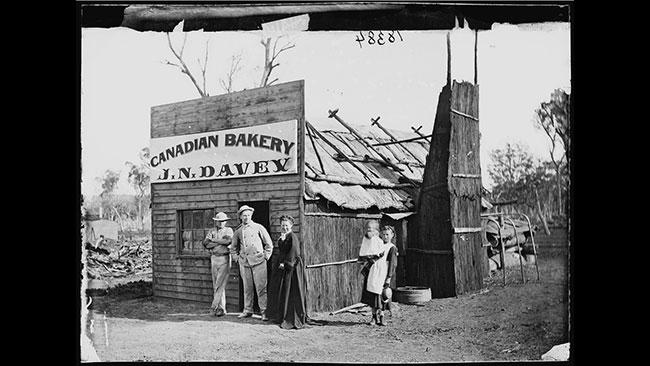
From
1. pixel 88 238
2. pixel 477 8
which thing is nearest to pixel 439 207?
pixel 477 8

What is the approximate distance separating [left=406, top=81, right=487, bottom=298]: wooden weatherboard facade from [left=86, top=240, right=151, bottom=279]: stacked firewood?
3637mm

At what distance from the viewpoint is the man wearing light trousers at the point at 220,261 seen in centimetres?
891

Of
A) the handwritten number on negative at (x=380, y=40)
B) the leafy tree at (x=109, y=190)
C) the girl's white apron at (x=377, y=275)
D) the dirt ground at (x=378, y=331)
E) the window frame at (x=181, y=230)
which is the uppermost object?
the handwritten number on negative at (x=380, y=40)

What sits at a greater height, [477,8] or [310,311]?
[477,8]

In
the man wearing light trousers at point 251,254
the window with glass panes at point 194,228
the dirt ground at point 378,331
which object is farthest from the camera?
the window with glass panes at point 194,228

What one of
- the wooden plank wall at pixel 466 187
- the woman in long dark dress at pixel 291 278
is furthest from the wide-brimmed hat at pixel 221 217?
the wooden plank wall at pixel 466 187

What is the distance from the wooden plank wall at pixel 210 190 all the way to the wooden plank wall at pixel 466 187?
6.57 feet

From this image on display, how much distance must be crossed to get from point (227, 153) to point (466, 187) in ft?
10.5

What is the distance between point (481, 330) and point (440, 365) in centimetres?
71

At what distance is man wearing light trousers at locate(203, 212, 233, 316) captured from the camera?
8.91m

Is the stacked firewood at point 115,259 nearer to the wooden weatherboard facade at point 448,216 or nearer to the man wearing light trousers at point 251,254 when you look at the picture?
the man wearing light trousers at point 251,254

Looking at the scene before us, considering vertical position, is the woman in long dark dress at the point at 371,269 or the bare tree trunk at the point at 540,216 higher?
the bare tree trunk at the point at 540,216
